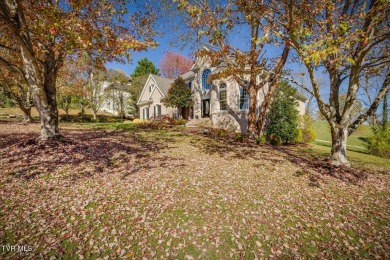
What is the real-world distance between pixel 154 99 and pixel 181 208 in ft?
93.0

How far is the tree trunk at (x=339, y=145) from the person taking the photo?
876 cm

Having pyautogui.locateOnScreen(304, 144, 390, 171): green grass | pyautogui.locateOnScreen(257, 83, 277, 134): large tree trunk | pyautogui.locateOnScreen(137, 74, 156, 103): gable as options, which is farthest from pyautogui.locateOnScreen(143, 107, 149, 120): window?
pyautogui.locateOnScreen(304, 144, 390, 171): green grass

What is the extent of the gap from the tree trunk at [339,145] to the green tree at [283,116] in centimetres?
695

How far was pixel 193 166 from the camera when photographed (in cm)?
796

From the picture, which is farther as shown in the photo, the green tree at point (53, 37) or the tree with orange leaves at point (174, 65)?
the tree with orange leaves at point (174, 65)

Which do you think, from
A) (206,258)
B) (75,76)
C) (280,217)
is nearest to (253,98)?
(280,217)

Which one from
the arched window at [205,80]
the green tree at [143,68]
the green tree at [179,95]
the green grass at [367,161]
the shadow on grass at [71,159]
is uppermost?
the green tree at [143,68]

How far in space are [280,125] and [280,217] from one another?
12.8 m

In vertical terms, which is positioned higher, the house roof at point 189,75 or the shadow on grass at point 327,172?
the house roof at point 189,75

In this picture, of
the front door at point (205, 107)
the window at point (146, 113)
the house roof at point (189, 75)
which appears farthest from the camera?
the window at point (146, 113)

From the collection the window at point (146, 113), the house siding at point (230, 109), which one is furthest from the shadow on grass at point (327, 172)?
the window at point (146, 113)

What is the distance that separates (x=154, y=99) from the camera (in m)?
31.5

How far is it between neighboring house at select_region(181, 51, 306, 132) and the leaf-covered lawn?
1155cm

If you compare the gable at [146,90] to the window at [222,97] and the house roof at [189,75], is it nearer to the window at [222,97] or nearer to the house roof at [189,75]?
the house roof at [189,75]
